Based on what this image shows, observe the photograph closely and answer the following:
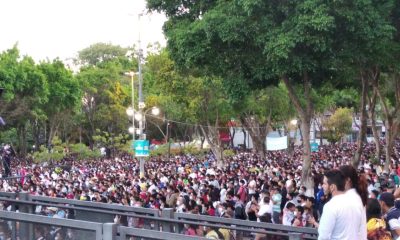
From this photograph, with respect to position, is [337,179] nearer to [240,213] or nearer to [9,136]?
[240,213]

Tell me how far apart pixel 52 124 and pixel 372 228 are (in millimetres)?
45069

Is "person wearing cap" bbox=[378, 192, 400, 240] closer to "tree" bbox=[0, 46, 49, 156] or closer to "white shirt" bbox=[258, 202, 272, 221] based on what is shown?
"white shirt" bbox=[258, 202, 272, 221]

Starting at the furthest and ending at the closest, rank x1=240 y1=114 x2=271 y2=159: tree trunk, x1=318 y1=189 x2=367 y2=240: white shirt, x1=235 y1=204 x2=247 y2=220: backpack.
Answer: x1=240 y1=114 x2=271 y2=159: tree trunk
x1=235 y1=204 x2=247 y2=220: backpack
x1=318 y1=189 x2=367 y2=240: white shirt

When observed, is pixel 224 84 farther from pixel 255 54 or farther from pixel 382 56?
pixel 382 56

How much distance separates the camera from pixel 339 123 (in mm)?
64250

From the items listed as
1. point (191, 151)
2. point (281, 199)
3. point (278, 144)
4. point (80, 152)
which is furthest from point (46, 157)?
point (281, 199)

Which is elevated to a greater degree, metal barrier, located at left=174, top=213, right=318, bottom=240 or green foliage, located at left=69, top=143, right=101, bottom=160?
green foliage, located at left=69, top=143, right=101, bottom=160

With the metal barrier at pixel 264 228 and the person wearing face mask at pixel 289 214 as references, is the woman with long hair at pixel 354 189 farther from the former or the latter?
the person wearing face mask at pixel 289 214

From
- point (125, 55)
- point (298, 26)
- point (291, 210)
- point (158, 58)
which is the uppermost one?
point (125, 55)

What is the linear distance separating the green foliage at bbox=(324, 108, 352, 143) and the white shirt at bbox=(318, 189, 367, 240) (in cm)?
6038

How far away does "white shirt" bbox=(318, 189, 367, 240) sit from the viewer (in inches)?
167

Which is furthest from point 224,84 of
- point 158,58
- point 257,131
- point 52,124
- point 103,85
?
point 103,85

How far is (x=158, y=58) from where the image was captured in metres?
31.3

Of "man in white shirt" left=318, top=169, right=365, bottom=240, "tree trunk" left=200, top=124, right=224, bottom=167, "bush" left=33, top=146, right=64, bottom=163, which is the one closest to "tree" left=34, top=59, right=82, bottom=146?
"bush" left=33, top=146, right=64, bottom=163
